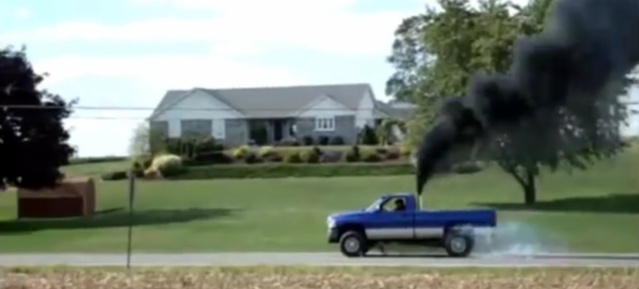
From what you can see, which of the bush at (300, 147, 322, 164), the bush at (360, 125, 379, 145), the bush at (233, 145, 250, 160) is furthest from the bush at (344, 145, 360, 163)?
the bush at (233, 145, 250, 160)

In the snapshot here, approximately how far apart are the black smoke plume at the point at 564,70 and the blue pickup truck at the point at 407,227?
38.3ft

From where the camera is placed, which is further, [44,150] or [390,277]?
[44,150]

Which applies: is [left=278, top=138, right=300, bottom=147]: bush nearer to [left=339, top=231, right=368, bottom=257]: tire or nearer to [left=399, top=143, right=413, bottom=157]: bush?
[left=399, top=143, right=413, bottom=157]: bush

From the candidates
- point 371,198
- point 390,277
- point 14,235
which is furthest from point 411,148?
point 390,277

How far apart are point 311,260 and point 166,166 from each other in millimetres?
14690

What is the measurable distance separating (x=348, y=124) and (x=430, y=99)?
13.2 m

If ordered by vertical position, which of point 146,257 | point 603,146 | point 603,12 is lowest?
point 146,257

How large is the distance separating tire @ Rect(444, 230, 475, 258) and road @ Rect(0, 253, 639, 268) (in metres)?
0.34

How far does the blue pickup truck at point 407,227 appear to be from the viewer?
3106cm

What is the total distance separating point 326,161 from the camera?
4447 centimetres

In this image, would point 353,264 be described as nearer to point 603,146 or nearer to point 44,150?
point 603,146

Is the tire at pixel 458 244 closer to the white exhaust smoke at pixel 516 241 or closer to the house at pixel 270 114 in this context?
the white exhaust smoke at pixel 516 241

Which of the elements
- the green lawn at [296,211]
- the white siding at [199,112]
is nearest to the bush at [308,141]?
the white siding at [199,112]

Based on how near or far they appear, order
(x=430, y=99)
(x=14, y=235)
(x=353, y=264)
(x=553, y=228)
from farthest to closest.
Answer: (x=14, y=235) → (x=430, y=99) → (x=553, y=228) → (x=353, y=264)
